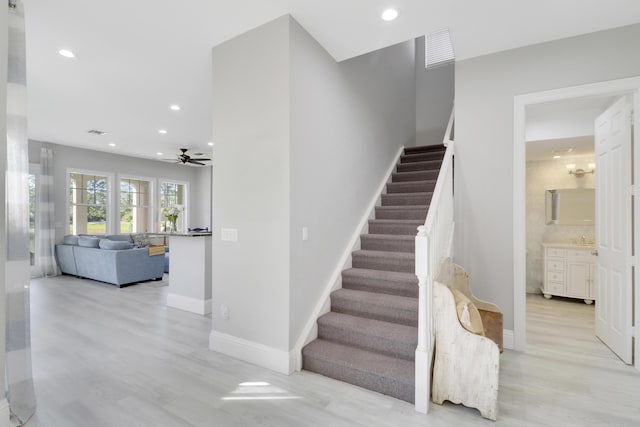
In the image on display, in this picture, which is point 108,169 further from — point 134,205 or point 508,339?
point 508,339

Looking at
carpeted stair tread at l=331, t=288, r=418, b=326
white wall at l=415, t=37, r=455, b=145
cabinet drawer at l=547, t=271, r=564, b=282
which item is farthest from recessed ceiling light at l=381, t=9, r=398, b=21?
cabinet drawer at l=547, t=271, r=564, b=282

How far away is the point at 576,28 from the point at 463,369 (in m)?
3.09

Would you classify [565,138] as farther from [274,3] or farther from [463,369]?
[274,3]

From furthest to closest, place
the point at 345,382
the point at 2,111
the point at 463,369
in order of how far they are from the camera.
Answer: the point at 345,382, the point at 463,369, the point at 2,111

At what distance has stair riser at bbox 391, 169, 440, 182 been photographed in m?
4.56

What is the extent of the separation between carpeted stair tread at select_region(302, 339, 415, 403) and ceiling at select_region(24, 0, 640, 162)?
9.29ft

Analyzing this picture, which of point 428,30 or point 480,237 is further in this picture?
point 480,237

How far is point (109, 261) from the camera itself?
5.54 metres

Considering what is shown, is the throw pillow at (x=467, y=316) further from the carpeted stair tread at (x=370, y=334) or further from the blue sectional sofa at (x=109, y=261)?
the blue sectional sofa at (x=109, y=261)

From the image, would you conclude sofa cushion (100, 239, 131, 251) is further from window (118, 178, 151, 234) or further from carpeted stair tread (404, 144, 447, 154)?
carpeted stair tread (404, 144, 447, 154)

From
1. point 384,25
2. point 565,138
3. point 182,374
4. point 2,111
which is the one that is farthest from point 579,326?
point 2,111

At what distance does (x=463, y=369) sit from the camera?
2018 millimetres

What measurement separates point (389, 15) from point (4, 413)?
3827 millimetres

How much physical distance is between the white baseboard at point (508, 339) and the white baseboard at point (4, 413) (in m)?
3.89
